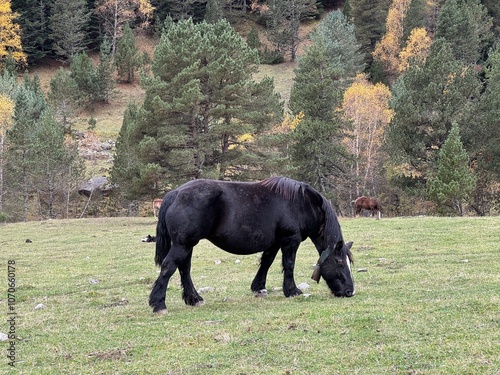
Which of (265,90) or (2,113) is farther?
(2,113)

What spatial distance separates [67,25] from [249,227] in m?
72.7

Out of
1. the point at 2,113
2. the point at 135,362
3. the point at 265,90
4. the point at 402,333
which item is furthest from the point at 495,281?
the point at 2,113

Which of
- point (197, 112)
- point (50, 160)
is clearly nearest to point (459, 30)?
point (197, 112)

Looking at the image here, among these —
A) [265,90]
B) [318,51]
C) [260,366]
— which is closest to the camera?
[260,366]

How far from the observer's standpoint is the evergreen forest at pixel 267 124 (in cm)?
3053

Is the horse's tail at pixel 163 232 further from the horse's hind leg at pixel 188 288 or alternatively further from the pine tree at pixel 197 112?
the pine tree at pixel 197 112

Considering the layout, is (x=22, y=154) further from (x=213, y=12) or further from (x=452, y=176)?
(x=213, y=12)

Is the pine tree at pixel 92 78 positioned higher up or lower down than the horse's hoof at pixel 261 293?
higher up

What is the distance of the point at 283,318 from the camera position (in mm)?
6477

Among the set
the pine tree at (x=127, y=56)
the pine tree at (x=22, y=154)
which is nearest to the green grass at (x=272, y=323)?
the pine tree at (x=22, y=154)

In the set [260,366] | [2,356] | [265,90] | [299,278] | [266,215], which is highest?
[265,90]

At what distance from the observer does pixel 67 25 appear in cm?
7119

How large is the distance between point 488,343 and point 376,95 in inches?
1819

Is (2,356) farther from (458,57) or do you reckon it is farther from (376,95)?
(458,57)
